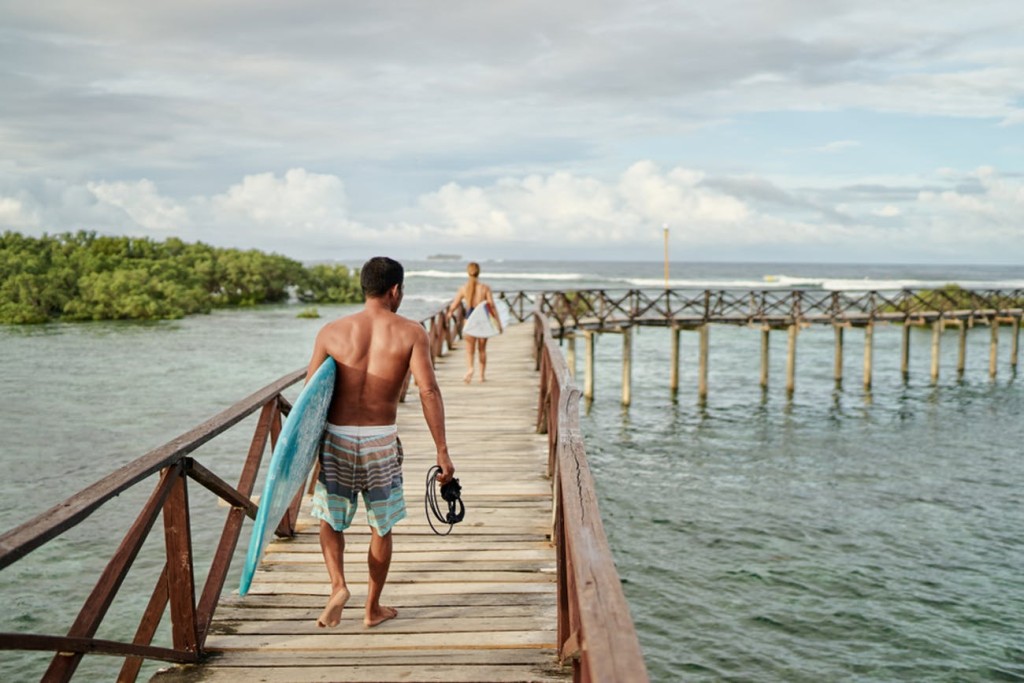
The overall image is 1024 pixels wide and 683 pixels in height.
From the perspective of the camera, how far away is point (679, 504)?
14.3m

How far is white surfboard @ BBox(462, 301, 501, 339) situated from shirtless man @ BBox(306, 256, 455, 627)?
755 centimetres

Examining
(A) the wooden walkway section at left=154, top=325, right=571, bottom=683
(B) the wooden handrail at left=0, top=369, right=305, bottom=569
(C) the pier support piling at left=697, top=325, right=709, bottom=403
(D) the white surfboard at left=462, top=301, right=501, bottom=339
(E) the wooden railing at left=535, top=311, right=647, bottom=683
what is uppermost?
(D) the white surfboard at left=462, top=301, right=501, bottom=339

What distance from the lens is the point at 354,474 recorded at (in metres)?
4.09

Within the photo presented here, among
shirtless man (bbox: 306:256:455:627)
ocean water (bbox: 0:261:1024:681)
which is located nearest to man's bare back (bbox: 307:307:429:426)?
shirtless man (bbox: 306:256:455:627)

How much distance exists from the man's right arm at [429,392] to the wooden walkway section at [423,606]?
2.65ft

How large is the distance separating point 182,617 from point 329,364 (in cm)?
129

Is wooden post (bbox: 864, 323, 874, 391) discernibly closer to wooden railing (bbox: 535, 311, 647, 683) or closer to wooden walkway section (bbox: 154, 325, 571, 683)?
wooden walkway section (bbox: 154, 325, 571, 683)

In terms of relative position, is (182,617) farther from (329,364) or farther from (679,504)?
(679,504)

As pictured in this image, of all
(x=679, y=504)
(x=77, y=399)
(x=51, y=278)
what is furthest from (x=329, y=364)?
(x=51, y=278)

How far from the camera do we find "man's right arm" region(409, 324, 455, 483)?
160 inches

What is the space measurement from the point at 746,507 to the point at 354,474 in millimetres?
11275

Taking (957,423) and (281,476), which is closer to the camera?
(281,476)

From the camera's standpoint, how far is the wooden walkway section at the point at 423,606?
3754 mm

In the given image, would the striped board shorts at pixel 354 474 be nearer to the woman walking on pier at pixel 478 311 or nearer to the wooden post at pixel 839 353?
the woman walking on pier at pixel 478 311
